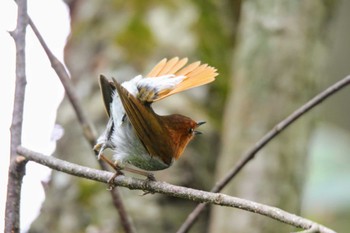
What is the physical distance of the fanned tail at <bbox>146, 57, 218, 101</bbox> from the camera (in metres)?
1.90

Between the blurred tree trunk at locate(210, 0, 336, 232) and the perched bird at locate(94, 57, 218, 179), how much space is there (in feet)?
3.68

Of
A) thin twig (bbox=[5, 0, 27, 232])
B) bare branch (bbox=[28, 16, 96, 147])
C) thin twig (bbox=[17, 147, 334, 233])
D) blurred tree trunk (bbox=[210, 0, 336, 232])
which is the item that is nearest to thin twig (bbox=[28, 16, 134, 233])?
bare branch (bbox=[28, 16, 96, 147])

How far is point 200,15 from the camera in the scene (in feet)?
14.0

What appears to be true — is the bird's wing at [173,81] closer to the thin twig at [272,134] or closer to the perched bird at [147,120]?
the perched bird at [147,120]

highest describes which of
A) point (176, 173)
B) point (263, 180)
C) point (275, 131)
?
point (176, 173)

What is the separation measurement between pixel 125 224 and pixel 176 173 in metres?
1.72

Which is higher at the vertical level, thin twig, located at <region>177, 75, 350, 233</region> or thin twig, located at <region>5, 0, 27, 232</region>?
thin twig, located at <region>177, 75, 350, 233</region>

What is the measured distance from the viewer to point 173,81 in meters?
1.94

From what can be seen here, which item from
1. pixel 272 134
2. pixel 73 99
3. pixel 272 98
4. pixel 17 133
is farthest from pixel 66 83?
pixel 272 98

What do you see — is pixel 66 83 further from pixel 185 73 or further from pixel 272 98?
pixel 272 98

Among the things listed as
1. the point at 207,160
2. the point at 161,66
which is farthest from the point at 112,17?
the point at 161,66

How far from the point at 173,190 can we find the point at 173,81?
60 cm

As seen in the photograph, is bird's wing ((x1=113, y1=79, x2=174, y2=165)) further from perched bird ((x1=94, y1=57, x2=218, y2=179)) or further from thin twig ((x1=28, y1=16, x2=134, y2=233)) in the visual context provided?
thin twig ((x1=28, y1=16, x2=134, y2=233))

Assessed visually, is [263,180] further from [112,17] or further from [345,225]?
[112,17]
